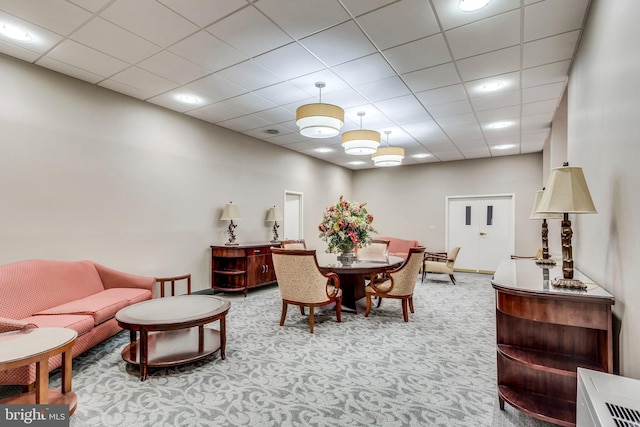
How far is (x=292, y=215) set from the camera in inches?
310

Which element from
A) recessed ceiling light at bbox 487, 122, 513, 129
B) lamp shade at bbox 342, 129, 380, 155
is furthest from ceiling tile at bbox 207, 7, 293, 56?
recessed ceiling light at bbox 487, 122, 513, 129

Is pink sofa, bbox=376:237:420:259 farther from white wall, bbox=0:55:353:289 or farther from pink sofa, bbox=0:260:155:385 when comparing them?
pink sofa, bbox=0:260:155:385

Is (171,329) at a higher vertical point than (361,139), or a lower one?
lower

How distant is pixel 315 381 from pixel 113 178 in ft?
12.5

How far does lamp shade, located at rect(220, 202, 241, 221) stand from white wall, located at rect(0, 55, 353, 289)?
0.20 m

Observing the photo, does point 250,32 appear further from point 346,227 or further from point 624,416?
point 624,416

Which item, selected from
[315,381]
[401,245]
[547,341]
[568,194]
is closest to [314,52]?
[568,194]

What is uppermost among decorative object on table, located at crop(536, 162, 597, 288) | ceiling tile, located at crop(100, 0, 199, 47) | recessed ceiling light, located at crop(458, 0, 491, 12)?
ceiling tile, located at crop(100, 0, 199, 47)

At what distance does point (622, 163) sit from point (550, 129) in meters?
5.05

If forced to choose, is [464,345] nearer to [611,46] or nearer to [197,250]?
[611,46]

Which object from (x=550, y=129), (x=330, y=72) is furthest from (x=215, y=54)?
(x=550, y=129)

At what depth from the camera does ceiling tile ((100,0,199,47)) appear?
265 centimetres

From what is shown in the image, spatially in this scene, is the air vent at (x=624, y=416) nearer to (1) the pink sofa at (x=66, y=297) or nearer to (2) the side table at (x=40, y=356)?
(2) the side table at (x=40, y=356)

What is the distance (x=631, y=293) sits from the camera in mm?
1572
